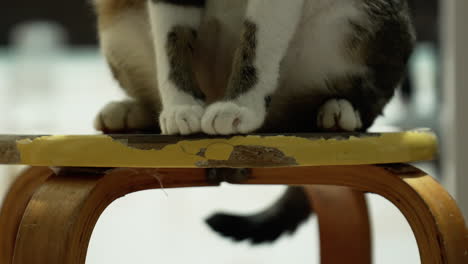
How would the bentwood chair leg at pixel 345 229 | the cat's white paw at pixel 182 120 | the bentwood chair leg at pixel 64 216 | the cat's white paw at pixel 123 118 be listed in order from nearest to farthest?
the bentwood chair leg at pixel 64 216
the cat's white paw at pixel 182 120
the cat's white paw at pixel 123 118
the bentwood chair leg at pixel 345 229

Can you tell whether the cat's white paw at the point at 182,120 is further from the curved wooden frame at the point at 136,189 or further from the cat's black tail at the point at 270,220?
the cat's black tail at the point at 270,220

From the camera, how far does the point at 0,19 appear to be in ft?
9.86

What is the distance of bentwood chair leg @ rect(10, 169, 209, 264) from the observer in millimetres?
625

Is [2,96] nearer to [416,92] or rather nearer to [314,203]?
[416,92]

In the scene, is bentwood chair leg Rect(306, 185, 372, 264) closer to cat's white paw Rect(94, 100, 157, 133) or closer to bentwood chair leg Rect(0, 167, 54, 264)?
cat's white paw Rect(94, 100, 157, 133)

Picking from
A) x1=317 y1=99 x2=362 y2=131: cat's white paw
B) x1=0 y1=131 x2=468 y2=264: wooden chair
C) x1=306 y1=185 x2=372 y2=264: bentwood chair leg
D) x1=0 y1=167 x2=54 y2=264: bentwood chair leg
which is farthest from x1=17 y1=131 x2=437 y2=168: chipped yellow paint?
x1=306 y1=185 x2=372 y2=264: bentwood chair leg

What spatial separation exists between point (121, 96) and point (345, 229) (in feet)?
1.85

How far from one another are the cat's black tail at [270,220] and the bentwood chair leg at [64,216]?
40 centimetres

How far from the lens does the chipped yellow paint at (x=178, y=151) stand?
27.1 inches

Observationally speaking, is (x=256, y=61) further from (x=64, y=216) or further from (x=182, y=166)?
(x=64, y=216)

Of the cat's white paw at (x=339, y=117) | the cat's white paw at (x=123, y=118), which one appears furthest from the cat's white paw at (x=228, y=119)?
the cat's white paw at (x=123, y=118)

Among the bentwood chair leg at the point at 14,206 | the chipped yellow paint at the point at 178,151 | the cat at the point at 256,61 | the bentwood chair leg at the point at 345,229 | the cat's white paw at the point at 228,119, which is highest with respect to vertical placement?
the cat at the point at 256,61

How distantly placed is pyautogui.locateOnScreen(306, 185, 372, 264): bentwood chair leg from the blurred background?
14 cm

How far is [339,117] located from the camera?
85cm
